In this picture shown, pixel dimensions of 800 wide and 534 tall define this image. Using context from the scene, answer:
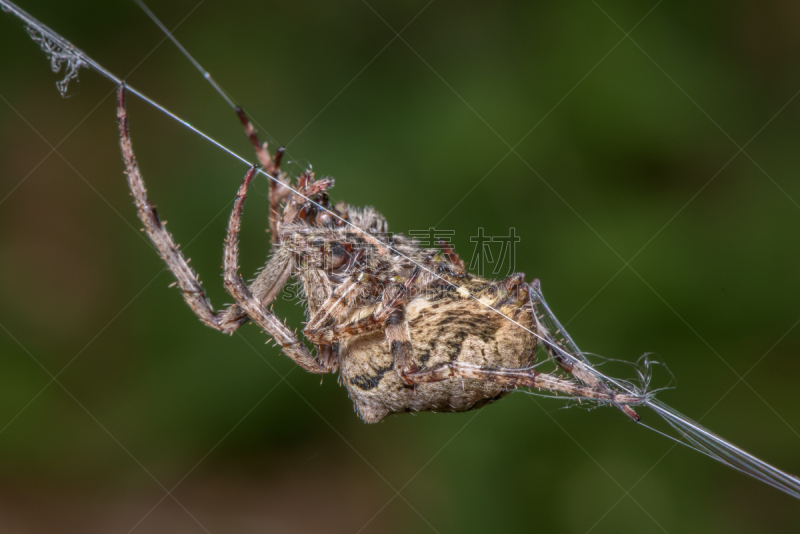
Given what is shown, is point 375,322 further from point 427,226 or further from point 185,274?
point 427,226

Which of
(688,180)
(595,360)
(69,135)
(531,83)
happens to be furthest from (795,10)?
(69,135)

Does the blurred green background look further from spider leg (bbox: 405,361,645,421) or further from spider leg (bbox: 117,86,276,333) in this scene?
spider leg (bbox: 405,361,645,421)

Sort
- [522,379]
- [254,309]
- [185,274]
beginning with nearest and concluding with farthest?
[522,379] < [254,309] < [185,274]

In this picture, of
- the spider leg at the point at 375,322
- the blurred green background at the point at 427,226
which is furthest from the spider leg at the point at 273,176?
the blurred green background at the point at 427,226

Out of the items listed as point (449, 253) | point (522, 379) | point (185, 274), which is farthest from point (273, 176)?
point (522, 379)

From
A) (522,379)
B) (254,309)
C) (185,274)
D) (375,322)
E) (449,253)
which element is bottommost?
(185,274)
